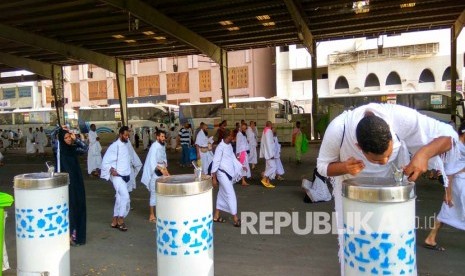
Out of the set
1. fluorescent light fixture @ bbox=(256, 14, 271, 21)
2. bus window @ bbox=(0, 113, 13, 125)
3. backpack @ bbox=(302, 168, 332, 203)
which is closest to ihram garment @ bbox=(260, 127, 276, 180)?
backpack @ bbox=(302, 168, 332, 203)

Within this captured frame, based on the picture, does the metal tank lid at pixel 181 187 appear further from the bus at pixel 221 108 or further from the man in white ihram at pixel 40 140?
the bus at pixel 221 108

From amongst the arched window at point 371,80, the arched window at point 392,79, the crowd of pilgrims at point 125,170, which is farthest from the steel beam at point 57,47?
the arched window at point 392,79

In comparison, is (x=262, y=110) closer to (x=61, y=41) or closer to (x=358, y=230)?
(x=61, y=41)

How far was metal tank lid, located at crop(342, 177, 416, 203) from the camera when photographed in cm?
228

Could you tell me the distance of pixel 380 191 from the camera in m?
2.27

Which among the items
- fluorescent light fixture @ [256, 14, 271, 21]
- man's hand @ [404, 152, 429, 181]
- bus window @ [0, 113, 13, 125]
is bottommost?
man's hand @ [404, 152, 429, 181]

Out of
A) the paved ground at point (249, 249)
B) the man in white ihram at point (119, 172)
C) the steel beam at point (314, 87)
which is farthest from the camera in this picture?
the steel beam at point (314, 87)

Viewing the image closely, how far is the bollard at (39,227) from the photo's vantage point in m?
3.93

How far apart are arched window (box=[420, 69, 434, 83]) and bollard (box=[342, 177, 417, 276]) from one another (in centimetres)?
3185

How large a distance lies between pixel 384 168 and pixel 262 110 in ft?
70.3

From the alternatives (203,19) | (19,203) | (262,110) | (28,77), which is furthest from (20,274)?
(28,77)

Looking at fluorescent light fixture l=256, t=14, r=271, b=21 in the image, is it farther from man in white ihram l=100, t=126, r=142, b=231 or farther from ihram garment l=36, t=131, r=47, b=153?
ihram garment l=36, t=131, r=47, b=153

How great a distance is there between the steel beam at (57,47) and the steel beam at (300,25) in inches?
455

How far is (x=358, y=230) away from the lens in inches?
92.7
